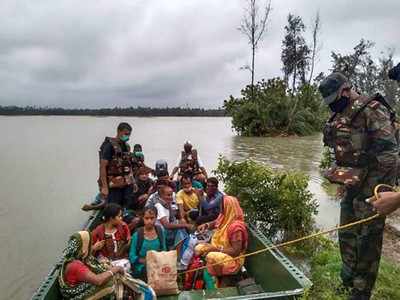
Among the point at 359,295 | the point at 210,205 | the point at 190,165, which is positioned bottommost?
the point at 359,295

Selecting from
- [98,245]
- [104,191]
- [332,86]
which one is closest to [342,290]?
[332,86]

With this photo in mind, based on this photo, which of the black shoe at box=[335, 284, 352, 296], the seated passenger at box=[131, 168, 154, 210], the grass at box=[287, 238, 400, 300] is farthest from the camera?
the seated passenger at box=[131, 168, 154, 210]

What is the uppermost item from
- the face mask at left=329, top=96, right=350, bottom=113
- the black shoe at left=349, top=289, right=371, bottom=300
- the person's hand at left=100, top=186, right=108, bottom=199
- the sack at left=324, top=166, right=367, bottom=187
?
the face mask at left=329, top=96, right=350, bottom=113

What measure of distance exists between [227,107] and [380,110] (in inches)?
1025

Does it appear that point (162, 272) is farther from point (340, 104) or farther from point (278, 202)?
point (278, 202)

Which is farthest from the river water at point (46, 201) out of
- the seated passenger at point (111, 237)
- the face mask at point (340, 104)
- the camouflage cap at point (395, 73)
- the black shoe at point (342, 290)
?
the camouflage cap at point (395, 73)

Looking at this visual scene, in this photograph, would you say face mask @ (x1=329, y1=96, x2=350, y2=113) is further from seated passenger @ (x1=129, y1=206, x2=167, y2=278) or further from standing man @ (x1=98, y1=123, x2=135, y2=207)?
standing man @ (x1=98, y1=123, x2=135, y2=207)

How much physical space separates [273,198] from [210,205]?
33.1 inches

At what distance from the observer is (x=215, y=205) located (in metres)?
5.12

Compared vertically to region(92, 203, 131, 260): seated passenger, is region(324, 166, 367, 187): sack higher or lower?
higher

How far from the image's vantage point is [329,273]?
12.6 ft

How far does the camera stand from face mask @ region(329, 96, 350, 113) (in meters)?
3.00

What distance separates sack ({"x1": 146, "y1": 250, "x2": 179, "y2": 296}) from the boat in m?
0.07

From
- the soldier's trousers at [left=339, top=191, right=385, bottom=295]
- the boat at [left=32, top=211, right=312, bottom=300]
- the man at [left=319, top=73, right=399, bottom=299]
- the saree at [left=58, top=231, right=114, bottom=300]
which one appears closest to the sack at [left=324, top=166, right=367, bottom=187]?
the man at [left=319, top=73, right=399, bottom=299]
